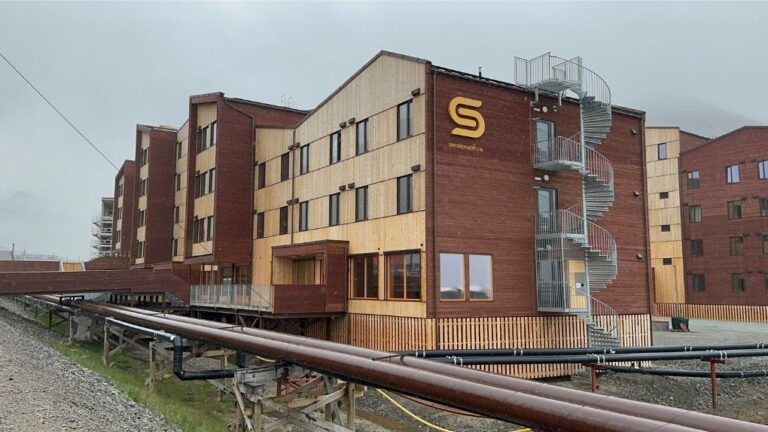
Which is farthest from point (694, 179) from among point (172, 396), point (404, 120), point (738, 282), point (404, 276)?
point (172, 396)

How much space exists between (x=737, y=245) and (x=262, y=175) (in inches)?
1421

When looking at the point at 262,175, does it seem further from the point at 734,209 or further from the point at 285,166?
the point at 734,209

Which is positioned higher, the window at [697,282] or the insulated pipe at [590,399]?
the window at [697,282]

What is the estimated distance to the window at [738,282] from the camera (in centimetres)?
4372

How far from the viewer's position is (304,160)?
3022 cm

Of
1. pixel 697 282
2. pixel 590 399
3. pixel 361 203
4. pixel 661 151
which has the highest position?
pixel 661 151

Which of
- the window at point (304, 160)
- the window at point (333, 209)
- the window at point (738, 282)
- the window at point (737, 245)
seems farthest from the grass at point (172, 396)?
the window at point (737, 245)

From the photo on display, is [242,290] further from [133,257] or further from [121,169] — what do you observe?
[121,169]

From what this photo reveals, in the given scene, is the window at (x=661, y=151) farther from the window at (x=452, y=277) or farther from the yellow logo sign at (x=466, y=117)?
the window at (x=452, y=277)

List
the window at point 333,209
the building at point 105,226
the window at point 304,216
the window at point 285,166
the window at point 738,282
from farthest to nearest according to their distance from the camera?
1. the building at point 105,226
2. the window at point 738,282
3. the window at point 285,166
4. the window at point 304,216
5. the window at point 333,209

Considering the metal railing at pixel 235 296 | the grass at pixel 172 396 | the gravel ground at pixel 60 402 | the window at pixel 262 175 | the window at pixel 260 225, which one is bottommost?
the grass at pixel 172 396

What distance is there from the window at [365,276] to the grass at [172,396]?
23.0 ft

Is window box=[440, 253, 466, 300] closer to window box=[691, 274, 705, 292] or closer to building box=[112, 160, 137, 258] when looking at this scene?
window box=[691, 274, 705, 292]

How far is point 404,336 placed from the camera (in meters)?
21.7
